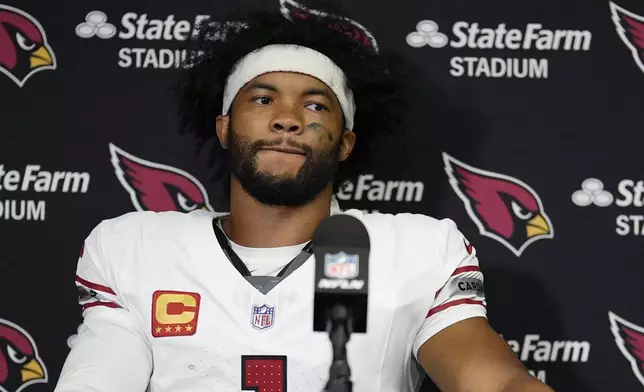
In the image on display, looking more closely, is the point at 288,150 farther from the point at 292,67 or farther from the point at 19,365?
the point at 19,365

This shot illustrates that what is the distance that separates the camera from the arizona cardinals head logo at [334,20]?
5.86 feet

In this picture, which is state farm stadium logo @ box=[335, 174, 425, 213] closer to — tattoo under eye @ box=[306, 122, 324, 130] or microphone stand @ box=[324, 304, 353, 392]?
tattoo under eye @ box=[306, 122, 324, 130]

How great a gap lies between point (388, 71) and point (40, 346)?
1075 millimetres

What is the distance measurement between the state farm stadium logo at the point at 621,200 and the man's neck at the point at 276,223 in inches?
27.7

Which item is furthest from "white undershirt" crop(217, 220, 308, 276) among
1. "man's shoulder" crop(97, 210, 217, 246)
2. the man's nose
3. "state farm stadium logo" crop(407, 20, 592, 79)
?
"state farm stadium logo" crop(407, 20, 592, 79)

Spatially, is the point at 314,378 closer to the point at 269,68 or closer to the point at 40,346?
the point at 269,68

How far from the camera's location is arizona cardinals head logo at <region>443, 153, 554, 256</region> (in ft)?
6.14

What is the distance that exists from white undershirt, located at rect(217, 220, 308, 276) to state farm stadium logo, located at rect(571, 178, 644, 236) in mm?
768

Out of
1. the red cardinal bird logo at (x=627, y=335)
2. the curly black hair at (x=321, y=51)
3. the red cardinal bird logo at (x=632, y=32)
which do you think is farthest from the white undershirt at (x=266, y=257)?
the red cardinal bird logo at (x=632, y=32)

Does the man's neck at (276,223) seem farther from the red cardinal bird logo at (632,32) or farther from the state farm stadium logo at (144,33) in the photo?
the red cardinal bird logo at (632,32)

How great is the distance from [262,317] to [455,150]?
0.75 meters

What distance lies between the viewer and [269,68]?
61.9 inches

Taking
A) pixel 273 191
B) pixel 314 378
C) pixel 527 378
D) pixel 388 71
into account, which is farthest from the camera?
pixel 388 71

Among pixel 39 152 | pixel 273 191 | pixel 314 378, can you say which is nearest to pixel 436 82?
pixel 273 191
